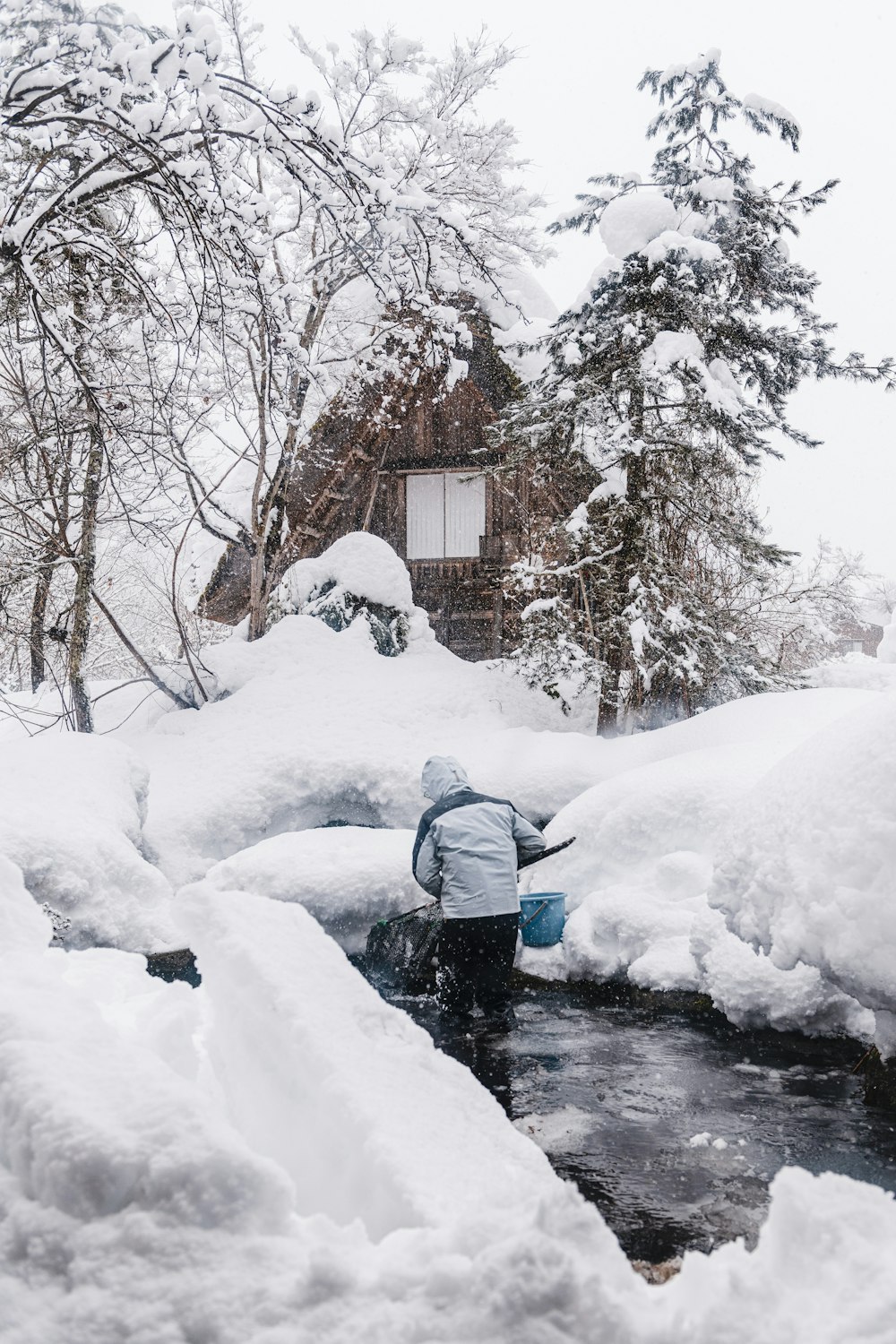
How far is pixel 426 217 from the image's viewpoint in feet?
14.3

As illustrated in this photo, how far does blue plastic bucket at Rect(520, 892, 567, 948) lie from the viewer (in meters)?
7.71

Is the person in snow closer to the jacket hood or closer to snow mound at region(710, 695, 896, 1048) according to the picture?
the jacket hood

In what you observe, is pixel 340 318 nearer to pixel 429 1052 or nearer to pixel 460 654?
pixel 460 654

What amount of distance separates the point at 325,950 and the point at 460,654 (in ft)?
43.7

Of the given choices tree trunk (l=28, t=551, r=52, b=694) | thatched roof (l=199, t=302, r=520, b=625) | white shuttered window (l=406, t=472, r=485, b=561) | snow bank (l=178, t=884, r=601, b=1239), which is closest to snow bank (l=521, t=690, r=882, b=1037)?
snow bank (l=178, t=884, r=601, b=1239)

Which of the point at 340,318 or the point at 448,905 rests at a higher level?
the point at 340,318

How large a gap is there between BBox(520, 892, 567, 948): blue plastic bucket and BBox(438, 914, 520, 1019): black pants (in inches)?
51.5

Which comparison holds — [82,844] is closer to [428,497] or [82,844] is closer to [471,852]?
[471,852]

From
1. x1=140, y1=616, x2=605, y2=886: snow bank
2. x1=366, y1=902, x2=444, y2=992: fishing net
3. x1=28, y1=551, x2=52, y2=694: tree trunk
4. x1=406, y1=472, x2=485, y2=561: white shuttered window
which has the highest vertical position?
x1=406, y1=472, x2=485, y2=561: white shuttered window

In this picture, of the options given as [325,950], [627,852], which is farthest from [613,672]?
[325,950]

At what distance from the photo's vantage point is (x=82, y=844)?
7.14m

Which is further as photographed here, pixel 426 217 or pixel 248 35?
pixel 248 35

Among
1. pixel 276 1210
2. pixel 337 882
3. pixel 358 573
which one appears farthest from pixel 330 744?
pixel 276 1210

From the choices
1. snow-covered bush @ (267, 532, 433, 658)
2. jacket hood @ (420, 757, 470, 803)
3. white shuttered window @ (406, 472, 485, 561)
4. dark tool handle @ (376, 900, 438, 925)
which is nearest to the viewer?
jacket hood @ (420, 757, 470, 803)
